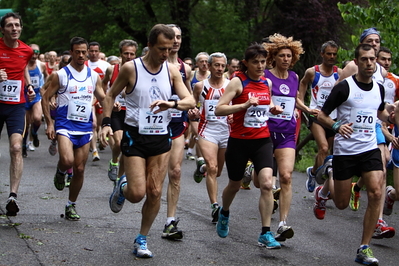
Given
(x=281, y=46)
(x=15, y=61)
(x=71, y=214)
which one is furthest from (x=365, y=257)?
(x=15, y=61)


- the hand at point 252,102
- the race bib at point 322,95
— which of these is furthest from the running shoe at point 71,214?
the race bib at point 322,95

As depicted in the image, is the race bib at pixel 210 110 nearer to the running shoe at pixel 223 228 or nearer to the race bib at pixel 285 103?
the race bib at pixel 285 103

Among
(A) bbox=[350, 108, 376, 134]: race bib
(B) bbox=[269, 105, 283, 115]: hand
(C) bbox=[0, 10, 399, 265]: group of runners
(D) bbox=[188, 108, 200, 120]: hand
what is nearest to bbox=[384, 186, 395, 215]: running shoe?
(C) bbox=[0, 10, 399, 265]: group of runners

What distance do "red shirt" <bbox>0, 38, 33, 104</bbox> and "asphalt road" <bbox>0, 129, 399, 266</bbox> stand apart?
1544 mm

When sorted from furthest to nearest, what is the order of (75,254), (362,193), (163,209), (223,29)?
1. (223,29)
2. (362,193)
3. (163,209)
4. (75,254)

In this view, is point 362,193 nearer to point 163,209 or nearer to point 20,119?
point 163,209

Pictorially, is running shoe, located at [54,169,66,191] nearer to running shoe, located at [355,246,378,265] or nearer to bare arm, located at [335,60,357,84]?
bare arm, located at [335,60,357,84]

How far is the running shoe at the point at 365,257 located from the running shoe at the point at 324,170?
7.91 feet

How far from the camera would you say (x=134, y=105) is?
254 inches

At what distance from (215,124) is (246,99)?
184 centimetres

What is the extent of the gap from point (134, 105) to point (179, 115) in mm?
1966

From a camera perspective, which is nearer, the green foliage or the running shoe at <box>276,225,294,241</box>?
the running shoe at <box>276,225,294,241</box>

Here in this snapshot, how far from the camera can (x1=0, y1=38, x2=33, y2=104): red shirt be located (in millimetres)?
8359

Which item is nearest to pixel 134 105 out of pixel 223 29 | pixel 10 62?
pixel 10 62
